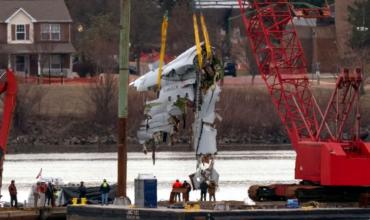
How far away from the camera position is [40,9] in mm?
136000

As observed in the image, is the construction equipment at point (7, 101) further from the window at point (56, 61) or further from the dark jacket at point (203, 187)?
the window at point (56, 61)

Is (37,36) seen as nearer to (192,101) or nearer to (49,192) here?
(49,192)

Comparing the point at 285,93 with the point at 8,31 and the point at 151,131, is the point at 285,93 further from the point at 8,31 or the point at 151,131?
the point at 8,31

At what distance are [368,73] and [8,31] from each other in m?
30.6

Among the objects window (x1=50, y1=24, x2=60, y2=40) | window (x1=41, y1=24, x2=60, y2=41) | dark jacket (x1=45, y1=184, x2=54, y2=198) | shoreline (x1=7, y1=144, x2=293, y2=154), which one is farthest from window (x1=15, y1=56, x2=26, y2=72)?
dark jacket (x1=45, y1=184, x2=54, y2=198)

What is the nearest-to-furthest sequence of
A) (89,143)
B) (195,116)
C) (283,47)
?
(195,116)
(283,47)
(89,143)

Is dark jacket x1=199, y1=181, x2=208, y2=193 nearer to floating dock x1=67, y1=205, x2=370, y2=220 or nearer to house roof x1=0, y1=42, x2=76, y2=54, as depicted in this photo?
floating dock x1=67, y1=205, x2=370, y2=220

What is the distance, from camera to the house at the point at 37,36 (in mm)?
130875

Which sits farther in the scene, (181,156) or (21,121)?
(21,121)

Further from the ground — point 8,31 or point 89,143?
point 8,31

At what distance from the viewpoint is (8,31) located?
135000 millimetres

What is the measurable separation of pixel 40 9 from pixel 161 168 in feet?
139

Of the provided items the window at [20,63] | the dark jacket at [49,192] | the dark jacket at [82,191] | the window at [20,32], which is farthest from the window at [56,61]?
the dark jacket at [49,192]

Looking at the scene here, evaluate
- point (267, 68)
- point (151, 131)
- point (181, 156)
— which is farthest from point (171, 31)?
point (151, 131)
